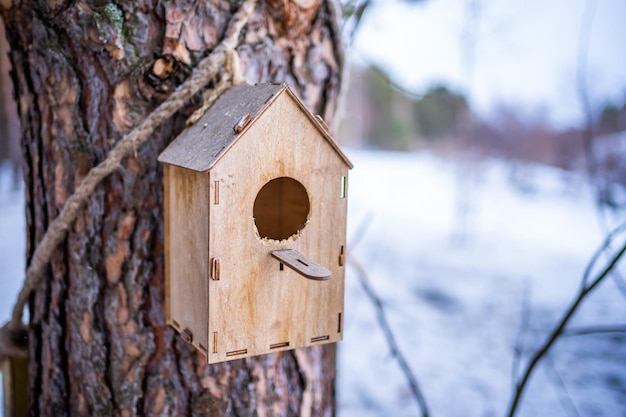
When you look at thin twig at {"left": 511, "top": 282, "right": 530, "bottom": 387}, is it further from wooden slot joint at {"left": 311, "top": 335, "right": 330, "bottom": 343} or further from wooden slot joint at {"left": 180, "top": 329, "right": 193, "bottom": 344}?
wooden slot joint at {"left": 180, "top": 329, "right": 193, "bottom": 344}

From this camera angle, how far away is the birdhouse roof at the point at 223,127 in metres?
0.75

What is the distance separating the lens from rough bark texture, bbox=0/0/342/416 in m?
0.93

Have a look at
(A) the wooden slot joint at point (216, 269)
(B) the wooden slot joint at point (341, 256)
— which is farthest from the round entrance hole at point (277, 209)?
(A) the wooden slot joint at point (216, 269)

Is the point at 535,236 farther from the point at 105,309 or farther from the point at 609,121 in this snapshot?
the point at 105,309

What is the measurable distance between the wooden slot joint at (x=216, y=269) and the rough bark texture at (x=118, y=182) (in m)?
0.26

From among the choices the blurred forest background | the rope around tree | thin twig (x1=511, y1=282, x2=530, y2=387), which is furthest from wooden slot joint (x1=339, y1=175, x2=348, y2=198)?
the blurred forest background

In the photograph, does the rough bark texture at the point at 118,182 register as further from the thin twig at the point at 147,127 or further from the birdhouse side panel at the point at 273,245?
the birdhouse side panel at the point at 273,245

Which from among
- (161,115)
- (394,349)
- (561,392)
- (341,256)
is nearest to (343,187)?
(341,256)

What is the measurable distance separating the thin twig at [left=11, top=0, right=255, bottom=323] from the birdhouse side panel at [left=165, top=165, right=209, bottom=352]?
0.08m

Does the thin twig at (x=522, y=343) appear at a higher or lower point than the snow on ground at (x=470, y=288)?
higher

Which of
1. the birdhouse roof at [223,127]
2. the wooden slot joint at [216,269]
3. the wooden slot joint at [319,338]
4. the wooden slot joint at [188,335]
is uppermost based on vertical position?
the birdhouse roof at [223,127]

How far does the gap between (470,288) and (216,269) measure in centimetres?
511

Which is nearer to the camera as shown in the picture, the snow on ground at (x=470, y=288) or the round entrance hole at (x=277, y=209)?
the round entrance hole at (x=277, y=209)

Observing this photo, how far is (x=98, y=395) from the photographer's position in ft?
3.34
